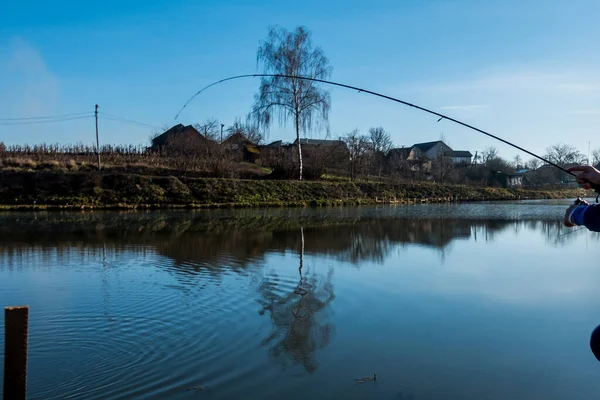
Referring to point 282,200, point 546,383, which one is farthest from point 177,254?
point 282,200

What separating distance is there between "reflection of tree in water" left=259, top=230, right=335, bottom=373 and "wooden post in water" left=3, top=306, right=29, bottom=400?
2.69m

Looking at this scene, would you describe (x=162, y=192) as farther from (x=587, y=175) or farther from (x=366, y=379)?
(x=587, y=175)

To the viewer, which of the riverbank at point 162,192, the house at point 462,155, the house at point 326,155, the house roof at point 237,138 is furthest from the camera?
the house at point 462,155

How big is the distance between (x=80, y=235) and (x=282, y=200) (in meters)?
19.9

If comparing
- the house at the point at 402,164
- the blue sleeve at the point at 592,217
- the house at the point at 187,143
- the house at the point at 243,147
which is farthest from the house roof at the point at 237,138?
the blue sleeve at the point at 592,217

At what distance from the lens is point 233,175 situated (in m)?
39.1

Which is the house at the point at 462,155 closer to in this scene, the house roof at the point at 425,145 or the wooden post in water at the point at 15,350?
the house roof at the point at 425,145

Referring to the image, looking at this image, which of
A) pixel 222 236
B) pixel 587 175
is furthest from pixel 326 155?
pixel 587 175

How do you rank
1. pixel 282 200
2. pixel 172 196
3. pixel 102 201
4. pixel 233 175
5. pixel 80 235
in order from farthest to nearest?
pixel 233 175, pixel 282 200, pixel 172 196, pixel 102 201, pixel 80 235

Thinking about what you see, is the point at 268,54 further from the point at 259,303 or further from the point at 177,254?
the point at 259,303

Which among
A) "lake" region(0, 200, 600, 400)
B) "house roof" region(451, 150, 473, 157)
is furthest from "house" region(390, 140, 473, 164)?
"lake" region(0, 200, 600, 400)

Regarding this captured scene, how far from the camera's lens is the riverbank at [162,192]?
29250 mm

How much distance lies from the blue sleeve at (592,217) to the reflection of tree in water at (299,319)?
320 cm

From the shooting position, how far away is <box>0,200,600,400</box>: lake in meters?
5.21
